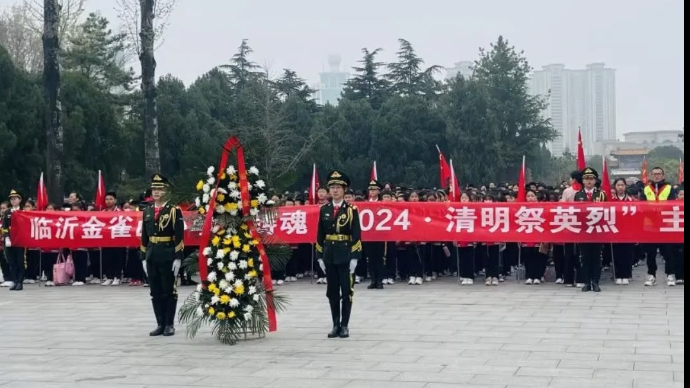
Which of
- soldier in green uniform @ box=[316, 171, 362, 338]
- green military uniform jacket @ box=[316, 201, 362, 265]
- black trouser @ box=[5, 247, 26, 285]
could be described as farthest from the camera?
black trouser @ box=[5, 247, 26, 285]

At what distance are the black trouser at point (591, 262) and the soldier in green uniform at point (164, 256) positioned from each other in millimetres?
6440

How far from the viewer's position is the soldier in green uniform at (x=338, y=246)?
33.3 ft

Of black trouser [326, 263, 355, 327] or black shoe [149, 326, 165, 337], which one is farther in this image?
black shoe [149, 326, 165, 337]

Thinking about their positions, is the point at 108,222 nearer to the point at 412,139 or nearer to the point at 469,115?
the point at 412,139

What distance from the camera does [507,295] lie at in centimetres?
1362

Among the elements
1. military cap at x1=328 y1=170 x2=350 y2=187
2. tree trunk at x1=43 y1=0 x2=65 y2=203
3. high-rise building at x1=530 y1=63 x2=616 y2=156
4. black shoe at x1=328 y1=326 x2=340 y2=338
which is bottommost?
black shoe at x1=328 y1=326 x2=340 y2=338

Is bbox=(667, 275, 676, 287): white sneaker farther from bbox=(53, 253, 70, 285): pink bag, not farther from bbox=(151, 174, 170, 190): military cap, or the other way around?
bbox=(53, 253, 70, 285): pink bag

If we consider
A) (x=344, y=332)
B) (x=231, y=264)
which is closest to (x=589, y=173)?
(x=344, y=332)


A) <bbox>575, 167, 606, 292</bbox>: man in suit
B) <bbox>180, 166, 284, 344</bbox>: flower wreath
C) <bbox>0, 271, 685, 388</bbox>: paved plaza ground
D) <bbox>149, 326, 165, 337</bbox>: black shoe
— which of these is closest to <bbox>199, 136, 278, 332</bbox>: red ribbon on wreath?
<bbox>180, 166, 284, 344</bbox>: flower wreath

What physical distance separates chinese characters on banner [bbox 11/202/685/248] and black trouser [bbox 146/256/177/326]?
287cm

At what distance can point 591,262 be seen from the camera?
46.2 feet

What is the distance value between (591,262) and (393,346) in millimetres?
5745

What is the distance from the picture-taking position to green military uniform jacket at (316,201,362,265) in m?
10.2

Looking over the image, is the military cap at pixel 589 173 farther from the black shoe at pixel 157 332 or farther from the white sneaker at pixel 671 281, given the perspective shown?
the black shoe at pixel 157 332
